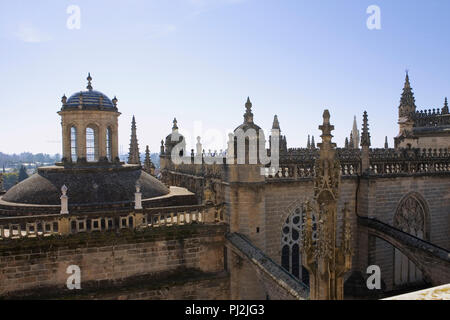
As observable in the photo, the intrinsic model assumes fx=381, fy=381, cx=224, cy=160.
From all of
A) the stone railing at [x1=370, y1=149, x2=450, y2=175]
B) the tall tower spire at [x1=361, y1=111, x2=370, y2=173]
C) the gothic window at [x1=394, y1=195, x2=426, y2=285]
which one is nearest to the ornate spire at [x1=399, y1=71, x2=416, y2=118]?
the stone railing at [x1=370, y1=149, x2=450, y2=175]

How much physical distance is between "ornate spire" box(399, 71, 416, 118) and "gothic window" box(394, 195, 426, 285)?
18.9 meters

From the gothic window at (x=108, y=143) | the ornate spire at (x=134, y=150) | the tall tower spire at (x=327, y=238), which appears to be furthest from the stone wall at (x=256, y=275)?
the ornate spire at (x=134, y=150)

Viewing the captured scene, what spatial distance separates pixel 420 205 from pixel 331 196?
48.9 ft

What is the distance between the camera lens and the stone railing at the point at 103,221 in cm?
1445

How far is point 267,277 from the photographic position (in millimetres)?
13539

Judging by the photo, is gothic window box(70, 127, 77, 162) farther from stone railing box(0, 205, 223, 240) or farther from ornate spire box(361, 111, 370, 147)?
ornate spire box(361, 111, 370, 147)

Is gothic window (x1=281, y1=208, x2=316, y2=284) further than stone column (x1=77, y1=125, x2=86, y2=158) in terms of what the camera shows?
No

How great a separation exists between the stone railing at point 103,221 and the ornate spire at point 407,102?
2916 cm

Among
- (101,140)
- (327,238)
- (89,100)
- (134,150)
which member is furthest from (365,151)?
(134,150)

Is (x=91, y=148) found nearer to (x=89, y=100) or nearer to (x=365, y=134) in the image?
(x=89, y=100)

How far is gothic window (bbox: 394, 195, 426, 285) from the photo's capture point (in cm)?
2116

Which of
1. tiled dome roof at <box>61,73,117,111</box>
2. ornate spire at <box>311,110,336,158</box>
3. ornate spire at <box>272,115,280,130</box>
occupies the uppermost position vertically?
ornate spire at <box>272,115,280,130</box>
